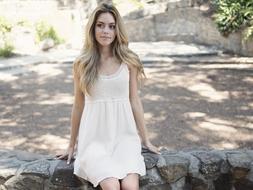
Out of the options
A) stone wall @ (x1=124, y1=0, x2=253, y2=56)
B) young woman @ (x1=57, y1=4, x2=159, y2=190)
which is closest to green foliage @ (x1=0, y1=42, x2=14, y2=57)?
stone wall @ (x1=124, y1=0, x2=253, y2=56)

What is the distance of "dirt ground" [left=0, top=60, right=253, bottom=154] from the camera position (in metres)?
4.72

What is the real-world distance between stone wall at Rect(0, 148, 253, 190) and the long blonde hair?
55 cm

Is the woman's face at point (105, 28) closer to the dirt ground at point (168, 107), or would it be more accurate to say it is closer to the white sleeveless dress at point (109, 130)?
the white sleeveless dress at point (109, 130)

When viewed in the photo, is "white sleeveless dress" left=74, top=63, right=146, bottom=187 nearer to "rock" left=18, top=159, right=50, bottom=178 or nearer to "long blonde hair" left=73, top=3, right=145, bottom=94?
"long blonde hair" left=73, top=3, right=145, bottom=94

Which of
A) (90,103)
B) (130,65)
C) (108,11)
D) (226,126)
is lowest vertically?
(226,126)

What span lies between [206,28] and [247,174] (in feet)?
29.0

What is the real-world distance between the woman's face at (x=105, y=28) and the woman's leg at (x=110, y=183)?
819 millimetres

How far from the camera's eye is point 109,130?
2508 mm

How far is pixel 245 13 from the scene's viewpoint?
900 centimetres

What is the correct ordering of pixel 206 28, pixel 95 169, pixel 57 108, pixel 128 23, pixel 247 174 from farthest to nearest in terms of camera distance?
1. pixel 128 23
2. pixel 206 28
3. pixel 57 108
4. pixel 247 174
5. pixel 95 169

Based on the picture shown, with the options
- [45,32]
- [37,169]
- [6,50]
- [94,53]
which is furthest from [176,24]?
[37,169]

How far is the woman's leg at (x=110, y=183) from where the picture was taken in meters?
2.26

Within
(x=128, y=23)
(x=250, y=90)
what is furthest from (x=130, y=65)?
(x=128, y=23)

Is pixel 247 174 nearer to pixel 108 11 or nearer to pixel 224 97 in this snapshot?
pixel 108 11
